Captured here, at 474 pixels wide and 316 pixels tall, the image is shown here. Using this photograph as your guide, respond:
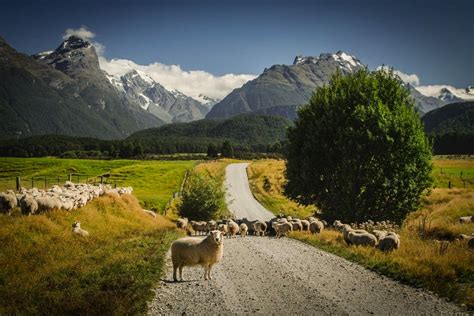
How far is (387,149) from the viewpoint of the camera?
32.4m

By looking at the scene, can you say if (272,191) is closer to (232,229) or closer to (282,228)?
(232,229)

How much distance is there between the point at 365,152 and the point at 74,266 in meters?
25.4

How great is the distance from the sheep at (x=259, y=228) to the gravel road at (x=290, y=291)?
46.8 ft

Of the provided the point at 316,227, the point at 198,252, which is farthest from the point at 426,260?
the point at 316,227

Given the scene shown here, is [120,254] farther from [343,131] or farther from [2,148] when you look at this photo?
[2,148]

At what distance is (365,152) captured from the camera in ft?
109

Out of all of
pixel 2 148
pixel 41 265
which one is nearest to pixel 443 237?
pixel 41 265

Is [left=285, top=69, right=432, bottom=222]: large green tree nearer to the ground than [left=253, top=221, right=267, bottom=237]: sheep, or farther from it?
farther from it

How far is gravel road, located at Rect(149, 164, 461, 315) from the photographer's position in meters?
11.7

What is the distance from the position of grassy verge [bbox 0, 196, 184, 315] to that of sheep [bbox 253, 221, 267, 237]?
9407 millimetres

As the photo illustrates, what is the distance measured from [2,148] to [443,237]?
8102 inches

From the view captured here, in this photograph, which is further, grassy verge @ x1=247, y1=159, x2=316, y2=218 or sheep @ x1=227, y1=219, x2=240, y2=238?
→ grassy verge @ x1=247, y1=159, x2=316, y2=218

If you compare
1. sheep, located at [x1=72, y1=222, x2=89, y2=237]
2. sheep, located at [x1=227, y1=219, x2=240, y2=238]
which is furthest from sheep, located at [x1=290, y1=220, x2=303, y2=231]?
sheep, located at [x1=72, y1=222, x2=89, y2=237]

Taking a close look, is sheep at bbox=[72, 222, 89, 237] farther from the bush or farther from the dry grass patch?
the bush
